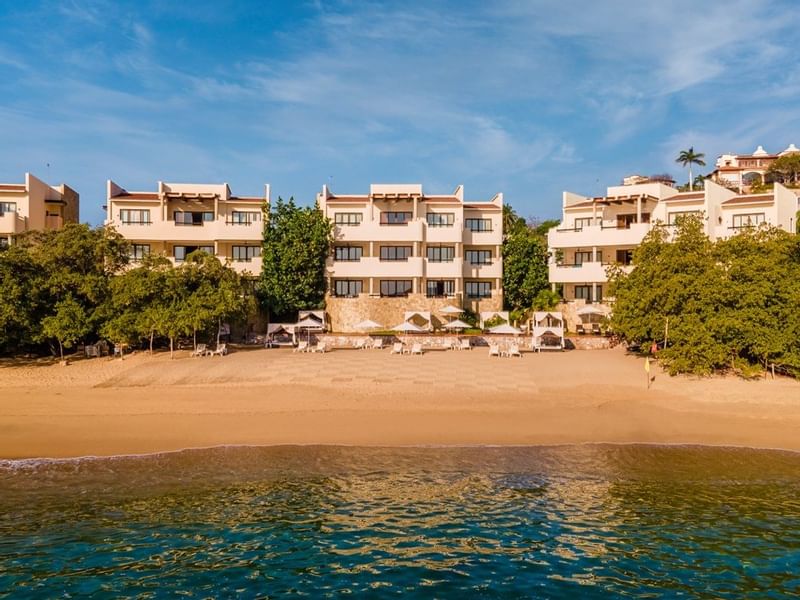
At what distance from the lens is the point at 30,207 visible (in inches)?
1811

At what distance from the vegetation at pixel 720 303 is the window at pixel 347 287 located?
71.3 ft

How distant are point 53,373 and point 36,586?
21600 mm

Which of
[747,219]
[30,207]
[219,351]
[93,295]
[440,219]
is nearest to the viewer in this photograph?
[93,295]

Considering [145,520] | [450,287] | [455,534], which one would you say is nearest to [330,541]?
[455,534]

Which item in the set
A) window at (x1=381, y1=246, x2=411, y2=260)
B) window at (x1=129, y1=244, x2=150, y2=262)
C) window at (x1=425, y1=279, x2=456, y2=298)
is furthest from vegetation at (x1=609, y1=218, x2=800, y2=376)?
window at (x1=129, y1=244, x2=150, y2=262)

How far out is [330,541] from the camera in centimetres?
1349

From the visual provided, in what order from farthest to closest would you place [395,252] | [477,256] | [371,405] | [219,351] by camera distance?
[477,256] < [395,252] < [219,351] < [371,405]

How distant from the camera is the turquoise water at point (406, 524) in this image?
1164 cm

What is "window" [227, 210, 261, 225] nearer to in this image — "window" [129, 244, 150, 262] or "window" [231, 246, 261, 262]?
"window" [231, 246, 261, 262]

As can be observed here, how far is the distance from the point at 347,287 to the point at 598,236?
793 inches

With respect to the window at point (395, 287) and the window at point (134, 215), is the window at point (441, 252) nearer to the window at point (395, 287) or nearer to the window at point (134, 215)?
the window at point (395, 287)

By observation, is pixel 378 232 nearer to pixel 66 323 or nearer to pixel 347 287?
pixel 347 287

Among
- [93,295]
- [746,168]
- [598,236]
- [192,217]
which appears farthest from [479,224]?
[746,168]

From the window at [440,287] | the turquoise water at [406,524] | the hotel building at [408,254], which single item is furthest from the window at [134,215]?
the turquoise water at [406,524]
